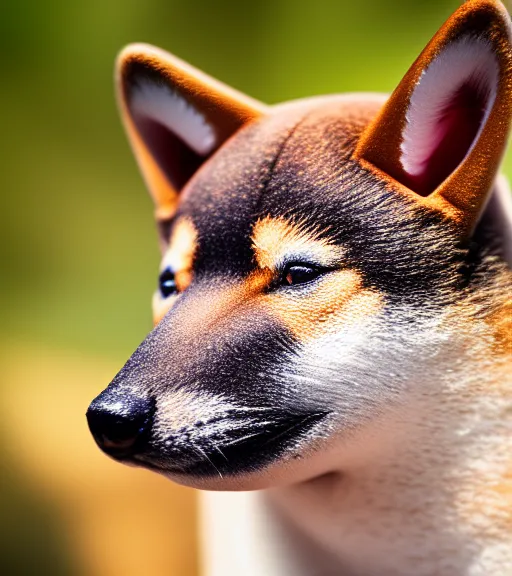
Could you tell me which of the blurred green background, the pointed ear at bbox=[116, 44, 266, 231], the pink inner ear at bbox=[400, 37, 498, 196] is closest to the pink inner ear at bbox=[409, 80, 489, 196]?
the pink inner ear at bbox=[400, 37, 498, 196]

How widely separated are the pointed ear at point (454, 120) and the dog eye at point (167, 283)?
0.15 m

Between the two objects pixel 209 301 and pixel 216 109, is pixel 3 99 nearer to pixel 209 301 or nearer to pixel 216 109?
pixel 216 109

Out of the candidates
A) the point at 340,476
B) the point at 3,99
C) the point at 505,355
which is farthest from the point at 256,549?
the point at 3,99

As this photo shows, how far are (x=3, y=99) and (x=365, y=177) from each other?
738 mm

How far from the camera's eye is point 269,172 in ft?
1.35

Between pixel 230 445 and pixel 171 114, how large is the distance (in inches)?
10.0

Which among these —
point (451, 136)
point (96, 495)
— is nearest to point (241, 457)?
point (451, 136)

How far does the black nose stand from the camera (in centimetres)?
35

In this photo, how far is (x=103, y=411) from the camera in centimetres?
36

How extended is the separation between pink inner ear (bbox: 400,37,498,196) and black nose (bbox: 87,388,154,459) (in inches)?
7.8

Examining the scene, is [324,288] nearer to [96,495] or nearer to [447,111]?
[447,111]

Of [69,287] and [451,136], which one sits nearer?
[451,136]

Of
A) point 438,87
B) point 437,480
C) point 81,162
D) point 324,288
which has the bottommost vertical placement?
point 437,480

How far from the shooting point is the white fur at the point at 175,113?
19.1 inches
